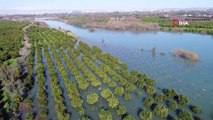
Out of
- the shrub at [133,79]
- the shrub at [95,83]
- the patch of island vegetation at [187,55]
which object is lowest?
the shrub at [95,83]

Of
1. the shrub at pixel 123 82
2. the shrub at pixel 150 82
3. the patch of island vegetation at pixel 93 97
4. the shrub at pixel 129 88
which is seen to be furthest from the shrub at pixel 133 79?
the shrub at pixel 129 88

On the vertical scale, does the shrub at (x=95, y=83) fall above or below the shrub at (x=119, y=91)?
above

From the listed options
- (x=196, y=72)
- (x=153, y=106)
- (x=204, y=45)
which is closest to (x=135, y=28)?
(x=204, y=45)

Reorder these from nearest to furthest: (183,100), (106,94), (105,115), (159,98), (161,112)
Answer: (105,115)
(161,112)
(183,100)
(159,98)
(106,94)

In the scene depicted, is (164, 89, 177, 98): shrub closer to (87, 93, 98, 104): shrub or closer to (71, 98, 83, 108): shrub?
(87, 93, 98, 104): shrub

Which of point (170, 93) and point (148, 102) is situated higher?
point (170, 93)

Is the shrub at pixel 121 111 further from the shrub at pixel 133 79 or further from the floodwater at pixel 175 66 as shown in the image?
the shrub at pixel 133 79

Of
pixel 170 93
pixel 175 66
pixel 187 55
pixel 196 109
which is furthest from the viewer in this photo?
pixel 187 55

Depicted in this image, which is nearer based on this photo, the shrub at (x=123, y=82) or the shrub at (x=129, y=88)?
the shrub at (x=129, y=88)

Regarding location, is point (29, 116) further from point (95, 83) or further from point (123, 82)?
point (123, 82)

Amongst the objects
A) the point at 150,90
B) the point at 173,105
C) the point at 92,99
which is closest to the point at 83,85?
the point at 92,99

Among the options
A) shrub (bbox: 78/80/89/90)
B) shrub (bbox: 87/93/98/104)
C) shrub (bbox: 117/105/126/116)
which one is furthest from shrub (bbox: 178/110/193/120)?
shrub (bbox: 78/80/89/90)

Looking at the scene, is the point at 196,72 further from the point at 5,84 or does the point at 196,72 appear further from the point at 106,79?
the point at 5,84
